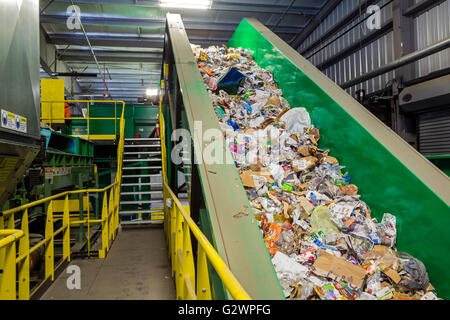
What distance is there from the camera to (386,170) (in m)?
2.50

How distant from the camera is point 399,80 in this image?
21.4 ft

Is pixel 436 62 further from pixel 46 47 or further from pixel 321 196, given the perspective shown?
pixel 46 47

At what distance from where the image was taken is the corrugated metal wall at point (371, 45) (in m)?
5.84

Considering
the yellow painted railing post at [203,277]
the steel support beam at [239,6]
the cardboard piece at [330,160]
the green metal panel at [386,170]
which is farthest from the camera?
the steel support beam at [239,6]

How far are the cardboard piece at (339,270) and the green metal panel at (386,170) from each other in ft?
1.79

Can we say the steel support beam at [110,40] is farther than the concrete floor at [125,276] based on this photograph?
Yes

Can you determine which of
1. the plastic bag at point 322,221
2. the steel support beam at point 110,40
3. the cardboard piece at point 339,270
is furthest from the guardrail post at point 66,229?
the steel support beam at point 110,40

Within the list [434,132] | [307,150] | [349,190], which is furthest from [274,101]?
[434,132]

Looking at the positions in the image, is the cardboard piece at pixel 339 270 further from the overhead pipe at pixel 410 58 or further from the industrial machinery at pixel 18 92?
the overhead pipe at pixel 410 58

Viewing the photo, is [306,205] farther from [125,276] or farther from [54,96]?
[54,96]

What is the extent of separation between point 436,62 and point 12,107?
7.25 meters

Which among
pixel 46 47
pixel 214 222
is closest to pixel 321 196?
pixel 214 222

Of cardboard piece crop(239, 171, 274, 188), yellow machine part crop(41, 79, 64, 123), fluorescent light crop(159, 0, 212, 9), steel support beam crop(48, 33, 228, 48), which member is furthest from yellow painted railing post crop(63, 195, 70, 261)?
steel support beam crop(48, 33, 228, 48)

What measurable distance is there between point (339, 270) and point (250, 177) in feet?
3.87
